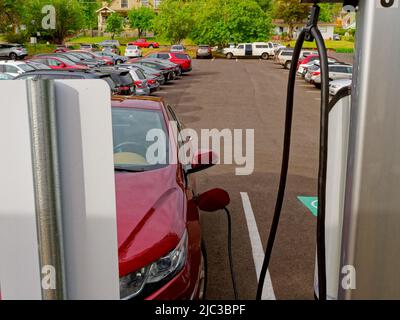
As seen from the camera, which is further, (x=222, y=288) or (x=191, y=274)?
(x=222, y=288)

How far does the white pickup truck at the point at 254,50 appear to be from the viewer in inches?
2040

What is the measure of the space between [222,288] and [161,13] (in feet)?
153

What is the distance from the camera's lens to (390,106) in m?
1.18

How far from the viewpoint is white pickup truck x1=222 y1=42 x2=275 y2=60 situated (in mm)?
51812

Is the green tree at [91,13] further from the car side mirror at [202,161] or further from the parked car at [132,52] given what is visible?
the car side mirror at [202,161]

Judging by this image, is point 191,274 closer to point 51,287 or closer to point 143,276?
point 143,276

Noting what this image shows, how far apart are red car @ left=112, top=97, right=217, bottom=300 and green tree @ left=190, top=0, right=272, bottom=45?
160 ft

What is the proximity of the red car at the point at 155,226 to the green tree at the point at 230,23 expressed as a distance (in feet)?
160

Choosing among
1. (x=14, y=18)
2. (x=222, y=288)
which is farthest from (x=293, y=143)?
(x=14, y=18)

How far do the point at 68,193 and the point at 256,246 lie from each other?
4380 mm

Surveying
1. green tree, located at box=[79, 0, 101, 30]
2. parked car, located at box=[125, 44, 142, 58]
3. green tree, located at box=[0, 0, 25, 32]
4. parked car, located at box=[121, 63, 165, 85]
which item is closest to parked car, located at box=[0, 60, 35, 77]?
parked car, located at box=[121, 63, 165, 85]

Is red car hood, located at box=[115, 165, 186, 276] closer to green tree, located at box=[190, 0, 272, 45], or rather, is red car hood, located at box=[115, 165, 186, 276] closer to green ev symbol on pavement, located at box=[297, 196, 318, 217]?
green ev symbol on pavement, located at box=[297, 196, 318, 217]

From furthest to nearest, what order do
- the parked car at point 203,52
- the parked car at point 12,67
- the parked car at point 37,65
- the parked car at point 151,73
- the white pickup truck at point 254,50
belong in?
the white pickup truck at point 254,50 → the parked car at point 203,52 → the parked car at point 37,65 → the parked car at point 151,73 → the parked car at point 12,67

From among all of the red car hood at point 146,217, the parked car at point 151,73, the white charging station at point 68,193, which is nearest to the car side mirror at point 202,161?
the red car hood at point 146,217
